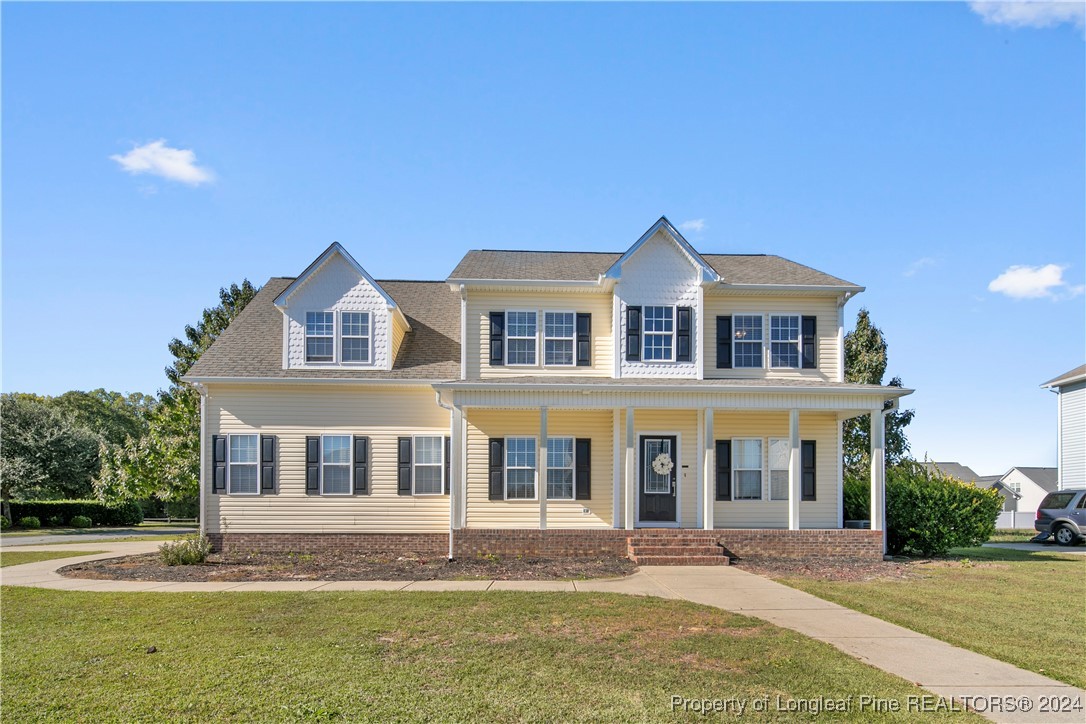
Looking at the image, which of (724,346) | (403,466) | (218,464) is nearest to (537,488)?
(403,466)

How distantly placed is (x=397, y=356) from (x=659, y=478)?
7181mm

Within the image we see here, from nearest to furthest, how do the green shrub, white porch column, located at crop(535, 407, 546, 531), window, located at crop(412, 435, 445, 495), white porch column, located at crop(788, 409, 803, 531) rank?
the green shrub, white porch column, located at crop(535, 407, 546, 531), white porch column, located at crop(788, 409, 803, 531), window, located at crop(412, 435, 445, 495)

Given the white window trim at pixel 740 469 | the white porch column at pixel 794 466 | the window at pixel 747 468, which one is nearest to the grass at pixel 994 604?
the white porch column at pixel 794 466

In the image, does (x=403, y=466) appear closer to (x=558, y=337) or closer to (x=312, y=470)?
(x=312, y=470)

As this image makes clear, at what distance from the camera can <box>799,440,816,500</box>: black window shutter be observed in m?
18.2

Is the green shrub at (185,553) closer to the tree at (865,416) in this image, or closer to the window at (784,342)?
the window at (784,342)

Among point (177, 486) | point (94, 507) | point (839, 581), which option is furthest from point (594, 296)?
point (94, 507)

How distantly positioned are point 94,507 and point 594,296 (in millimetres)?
29952

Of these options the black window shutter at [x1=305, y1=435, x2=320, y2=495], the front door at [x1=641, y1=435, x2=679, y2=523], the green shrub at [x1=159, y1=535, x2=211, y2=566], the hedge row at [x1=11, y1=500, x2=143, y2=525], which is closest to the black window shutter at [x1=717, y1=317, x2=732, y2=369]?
the front door at [x1=641, y1=435, x2=679, y2=523]

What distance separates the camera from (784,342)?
60.7 ft

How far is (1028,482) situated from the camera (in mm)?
55719

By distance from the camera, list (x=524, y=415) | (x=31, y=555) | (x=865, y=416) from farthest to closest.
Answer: (x=865, y=416) < (x=31, y=555) < (x=524, y=415)

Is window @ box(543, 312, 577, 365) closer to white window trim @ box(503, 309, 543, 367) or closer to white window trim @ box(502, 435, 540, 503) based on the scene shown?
white window trim @ box(503, 309, 543, 367)

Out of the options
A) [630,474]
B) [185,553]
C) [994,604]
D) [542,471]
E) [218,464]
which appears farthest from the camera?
[218,464]
